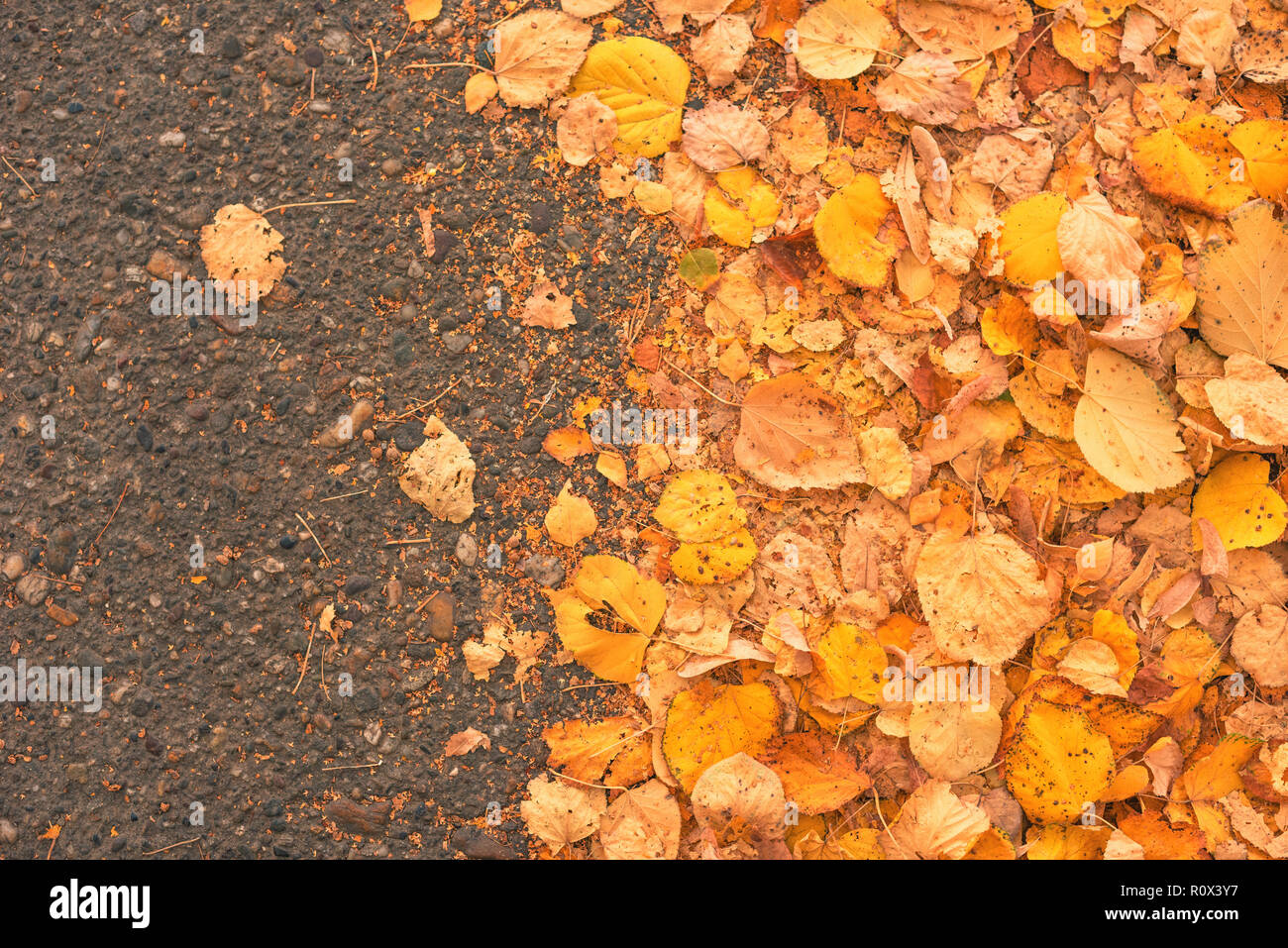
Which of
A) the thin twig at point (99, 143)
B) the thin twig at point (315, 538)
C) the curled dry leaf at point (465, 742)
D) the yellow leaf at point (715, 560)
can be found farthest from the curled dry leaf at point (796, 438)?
the thin twig at point (99, 143)

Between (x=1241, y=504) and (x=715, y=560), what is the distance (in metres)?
1.16

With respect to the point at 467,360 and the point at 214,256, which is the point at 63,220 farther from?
the point at 467,360

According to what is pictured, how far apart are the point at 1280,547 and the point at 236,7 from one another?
2692 millimetres

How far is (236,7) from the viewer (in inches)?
78.3

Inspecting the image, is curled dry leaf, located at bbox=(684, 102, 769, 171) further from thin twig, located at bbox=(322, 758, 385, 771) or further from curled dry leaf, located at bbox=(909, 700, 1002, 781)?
thin twig, located at bbox=(322, 758, 385, 771)

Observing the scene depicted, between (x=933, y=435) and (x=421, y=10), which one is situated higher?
(x=421, y=10)

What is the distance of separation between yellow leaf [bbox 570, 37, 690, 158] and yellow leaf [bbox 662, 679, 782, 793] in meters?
1.24

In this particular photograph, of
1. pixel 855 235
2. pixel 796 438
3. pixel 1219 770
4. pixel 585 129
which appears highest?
pixel 585 129

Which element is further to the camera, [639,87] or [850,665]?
[639,87]

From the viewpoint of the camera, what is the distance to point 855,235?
1917 mm

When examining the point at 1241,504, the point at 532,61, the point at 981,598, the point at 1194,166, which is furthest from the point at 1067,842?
the point at 532,61

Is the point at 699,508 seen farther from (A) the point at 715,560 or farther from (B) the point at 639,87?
(B) the point at 639,87

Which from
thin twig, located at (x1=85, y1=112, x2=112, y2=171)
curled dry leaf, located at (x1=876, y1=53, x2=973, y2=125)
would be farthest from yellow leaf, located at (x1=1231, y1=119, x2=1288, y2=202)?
thin twig, located at (x1=85, y1=112, x2=112, y2=171)

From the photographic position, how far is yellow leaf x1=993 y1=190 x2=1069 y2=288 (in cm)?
188
